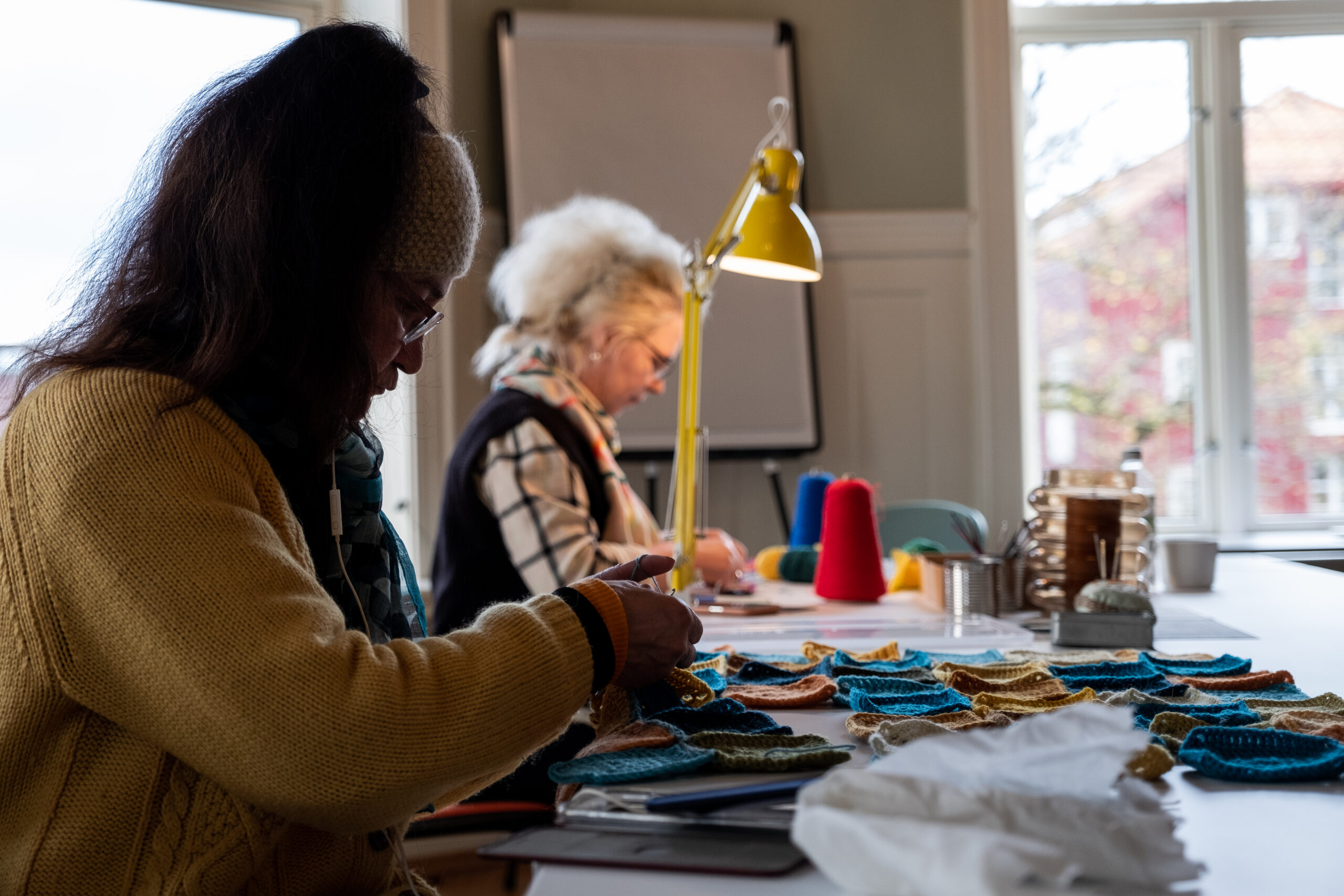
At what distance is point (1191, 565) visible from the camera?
6.17ft

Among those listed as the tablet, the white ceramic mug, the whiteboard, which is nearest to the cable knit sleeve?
the tablet

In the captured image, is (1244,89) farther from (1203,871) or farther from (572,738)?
(1203,871)

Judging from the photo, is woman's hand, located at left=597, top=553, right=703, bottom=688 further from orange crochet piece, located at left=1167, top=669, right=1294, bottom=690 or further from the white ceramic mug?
the white ceramic mug

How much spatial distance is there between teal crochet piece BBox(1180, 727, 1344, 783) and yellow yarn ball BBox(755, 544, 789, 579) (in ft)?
4.62

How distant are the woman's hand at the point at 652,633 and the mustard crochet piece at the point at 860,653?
29 cm

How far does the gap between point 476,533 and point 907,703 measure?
1.21 m

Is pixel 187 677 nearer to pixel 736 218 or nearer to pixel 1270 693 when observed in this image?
pixel 1270 693

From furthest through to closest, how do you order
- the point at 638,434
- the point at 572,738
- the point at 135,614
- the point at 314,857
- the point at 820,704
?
the point at 638,434, the point at 572,738, the point at 820,704, the point at 314,857, the point at 135,614

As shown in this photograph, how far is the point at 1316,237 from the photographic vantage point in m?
3.57

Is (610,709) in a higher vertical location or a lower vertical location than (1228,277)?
lower

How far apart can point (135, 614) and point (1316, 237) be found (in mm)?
3848

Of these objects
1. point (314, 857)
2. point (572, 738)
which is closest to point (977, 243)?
point (572, 738)

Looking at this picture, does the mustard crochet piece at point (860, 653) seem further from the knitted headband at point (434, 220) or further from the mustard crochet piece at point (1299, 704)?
the knitted headband at point (434, 220)

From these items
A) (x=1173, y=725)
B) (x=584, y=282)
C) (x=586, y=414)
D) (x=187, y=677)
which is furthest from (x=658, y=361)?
(x=187, y=677)
